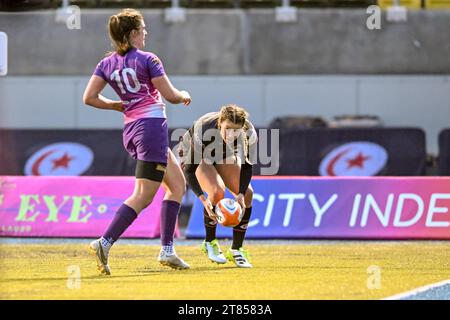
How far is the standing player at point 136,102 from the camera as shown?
920cm

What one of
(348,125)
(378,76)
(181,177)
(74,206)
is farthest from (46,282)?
(378,76)

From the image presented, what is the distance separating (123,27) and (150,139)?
3.16ft

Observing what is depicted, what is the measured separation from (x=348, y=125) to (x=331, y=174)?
255 cm

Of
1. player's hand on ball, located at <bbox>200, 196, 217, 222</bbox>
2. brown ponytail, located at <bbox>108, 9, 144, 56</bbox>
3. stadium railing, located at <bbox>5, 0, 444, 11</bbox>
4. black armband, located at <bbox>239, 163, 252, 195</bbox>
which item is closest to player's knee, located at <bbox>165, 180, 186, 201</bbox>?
player's hand on ball, located at <bbox>200, 196, 217, 222</bbox>

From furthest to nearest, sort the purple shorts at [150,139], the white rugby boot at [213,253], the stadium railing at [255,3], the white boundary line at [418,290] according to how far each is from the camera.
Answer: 1. the stadium railing at [255,3]
2. the white rugby boot at [213,253]
3. the purple shorts at [150,139]
4. the white boundary line at [418,290]

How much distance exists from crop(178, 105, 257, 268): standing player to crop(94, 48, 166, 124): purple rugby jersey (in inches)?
32.6

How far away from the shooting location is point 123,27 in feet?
30.2

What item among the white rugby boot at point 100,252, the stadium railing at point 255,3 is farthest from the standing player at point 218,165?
the stadium railing at point 255,3

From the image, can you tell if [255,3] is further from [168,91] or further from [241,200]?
[168,91]

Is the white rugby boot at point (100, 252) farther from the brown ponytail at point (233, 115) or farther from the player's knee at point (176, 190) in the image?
the brown ponytail at point (233, 115)

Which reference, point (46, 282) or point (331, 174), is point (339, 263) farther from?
point (331, 174)

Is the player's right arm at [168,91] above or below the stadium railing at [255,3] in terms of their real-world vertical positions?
below

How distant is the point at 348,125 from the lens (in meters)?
21.6

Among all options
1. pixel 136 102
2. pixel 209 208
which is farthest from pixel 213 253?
pixel 136 102
